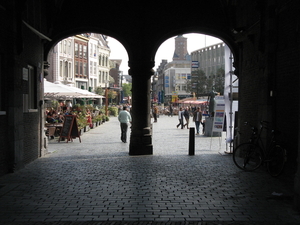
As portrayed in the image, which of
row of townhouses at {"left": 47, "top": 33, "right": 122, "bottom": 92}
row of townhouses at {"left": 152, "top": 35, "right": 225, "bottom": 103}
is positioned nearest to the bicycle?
row of townhouses at {"left": 47, "top": 33, "right": 122, "bottom": 92}

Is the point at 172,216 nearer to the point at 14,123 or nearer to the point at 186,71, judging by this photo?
the point at 14,123

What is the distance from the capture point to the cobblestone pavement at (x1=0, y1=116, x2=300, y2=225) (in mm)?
6129

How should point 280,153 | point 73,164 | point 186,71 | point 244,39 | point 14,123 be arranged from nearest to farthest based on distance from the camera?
point 280,153, point 14,123, point 73,164, point 244,39, point 186,71

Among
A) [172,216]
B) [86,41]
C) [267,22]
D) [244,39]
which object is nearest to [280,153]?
[267,22]

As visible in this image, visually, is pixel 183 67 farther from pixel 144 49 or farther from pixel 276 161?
pixel 276 161

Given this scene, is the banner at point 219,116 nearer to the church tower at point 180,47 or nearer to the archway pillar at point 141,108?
the archway pillar at point 141,108

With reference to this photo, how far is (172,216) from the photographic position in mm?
6195

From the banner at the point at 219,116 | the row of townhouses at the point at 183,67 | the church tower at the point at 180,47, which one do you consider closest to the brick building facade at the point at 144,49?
the banner at the point at 219,116

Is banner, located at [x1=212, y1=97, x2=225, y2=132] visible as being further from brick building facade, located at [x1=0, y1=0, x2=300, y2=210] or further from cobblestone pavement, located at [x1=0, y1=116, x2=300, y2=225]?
cobblestone pavement, located at [x1=0, y1=116, x2=300, y2=225]

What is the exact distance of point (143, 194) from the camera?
25.2 ft

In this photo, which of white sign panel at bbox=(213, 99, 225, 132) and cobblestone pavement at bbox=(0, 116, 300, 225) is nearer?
cobblestone pavement at bbox=(0, 116, 300, 225)

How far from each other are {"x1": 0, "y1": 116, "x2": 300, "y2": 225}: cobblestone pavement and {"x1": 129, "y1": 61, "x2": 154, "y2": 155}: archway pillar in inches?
71.6

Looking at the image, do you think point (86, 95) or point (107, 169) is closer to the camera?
point (107, 169)

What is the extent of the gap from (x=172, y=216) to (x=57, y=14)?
961cm
